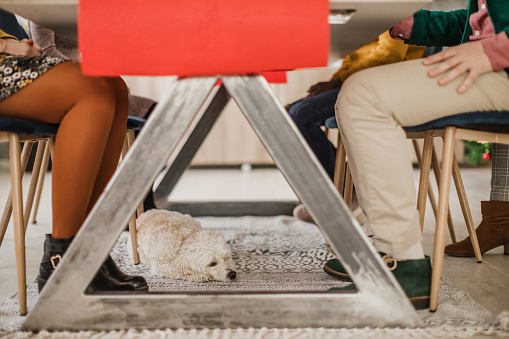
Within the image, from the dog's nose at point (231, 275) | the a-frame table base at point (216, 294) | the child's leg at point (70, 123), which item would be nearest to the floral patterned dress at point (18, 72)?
the child's leg at point (70, 123)

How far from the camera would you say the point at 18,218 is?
2.97ft

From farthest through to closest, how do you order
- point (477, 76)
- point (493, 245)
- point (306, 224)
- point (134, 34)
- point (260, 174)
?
1. point (260, 174)
2. point (306, 224)
3. point (493, 245)
4. point (477, 76)
5. point (134, 34)

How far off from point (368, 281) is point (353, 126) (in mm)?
302

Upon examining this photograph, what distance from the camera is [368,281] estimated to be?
791 millimetres

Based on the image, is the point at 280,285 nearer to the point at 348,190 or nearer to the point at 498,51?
the point at 348,190

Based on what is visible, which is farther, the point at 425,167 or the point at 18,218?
the point at 425,167

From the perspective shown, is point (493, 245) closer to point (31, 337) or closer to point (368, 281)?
point (368, 281)

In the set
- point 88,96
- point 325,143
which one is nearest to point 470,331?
point 88,96

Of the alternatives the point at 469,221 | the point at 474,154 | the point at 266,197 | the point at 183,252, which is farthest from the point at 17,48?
the point at 474,154

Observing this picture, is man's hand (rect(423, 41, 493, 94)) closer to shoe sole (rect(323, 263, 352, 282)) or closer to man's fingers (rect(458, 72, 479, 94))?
man's fingers (rect(458, 72, 479, 94))

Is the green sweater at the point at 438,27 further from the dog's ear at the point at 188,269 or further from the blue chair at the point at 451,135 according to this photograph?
the dog's ear at the point at 188,269

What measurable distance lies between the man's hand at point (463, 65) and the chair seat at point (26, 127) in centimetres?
80

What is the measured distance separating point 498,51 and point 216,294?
720mm

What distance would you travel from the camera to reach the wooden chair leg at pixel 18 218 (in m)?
0.90
